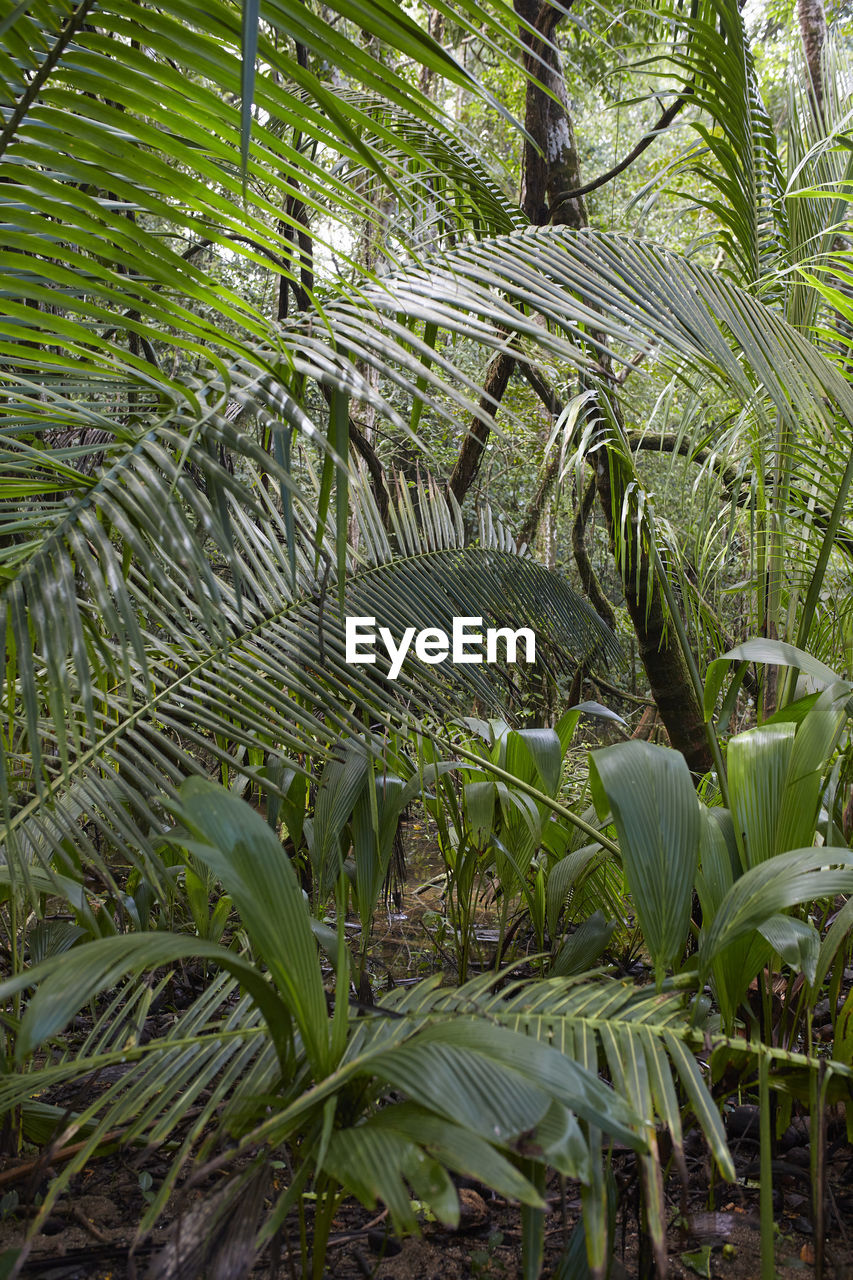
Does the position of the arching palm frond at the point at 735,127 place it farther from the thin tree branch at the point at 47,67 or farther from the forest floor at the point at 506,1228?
the forest floor at the point at 506,1228

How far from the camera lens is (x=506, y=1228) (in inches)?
41.9

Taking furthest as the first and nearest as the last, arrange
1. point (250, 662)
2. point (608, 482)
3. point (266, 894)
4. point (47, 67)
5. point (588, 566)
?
point (588, 566)
point (608, 482)
point (250, 662)
point (266, 894)
point (47, 67)

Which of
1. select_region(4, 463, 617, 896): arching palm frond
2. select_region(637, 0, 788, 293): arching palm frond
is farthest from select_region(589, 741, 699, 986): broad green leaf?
select_region(637, 0, 788, 293): arching palm frond

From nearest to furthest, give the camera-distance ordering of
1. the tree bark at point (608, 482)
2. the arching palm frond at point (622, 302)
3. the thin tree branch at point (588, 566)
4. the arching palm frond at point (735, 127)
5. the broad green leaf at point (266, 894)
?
the broad green leaf at point (266, 894), the arching palm frond at point (622, 302), the arching palm frond at point (735, 127), the tree bark at point (608, 482), the thin tree branch at point (588, 566)

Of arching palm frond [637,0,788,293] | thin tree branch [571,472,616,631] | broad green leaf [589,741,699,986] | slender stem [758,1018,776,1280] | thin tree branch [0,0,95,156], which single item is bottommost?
slender stem [758,1018,776,1280]

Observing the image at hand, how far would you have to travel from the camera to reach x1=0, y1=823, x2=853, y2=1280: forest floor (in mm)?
951

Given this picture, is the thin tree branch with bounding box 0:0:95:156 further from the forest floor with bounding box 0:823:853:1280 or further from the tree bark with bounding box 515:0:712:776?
the tree bark with bounding box 515:0:712:776

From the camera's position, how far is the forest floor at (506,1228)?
0.95 meters

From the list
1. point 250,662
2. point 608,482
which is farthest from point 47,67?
point 608,482

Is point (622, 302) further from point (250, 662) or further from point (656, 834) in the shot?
point (250, 662)

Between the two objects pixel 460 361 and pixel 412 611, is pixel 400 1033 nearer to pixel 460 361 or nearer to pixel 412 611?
pixel 412 611

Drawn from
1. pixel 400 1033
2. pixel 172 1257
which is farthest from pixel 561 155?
pixel 172 1257

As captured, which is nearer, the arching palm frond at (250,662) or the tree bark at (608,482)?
the arching palm frond at (250,662)

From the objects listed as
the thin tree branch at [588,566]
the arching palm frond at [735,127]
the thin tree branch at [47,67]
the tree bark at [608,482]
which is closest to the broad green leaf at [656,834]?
the thin tree branch at [47,67]
